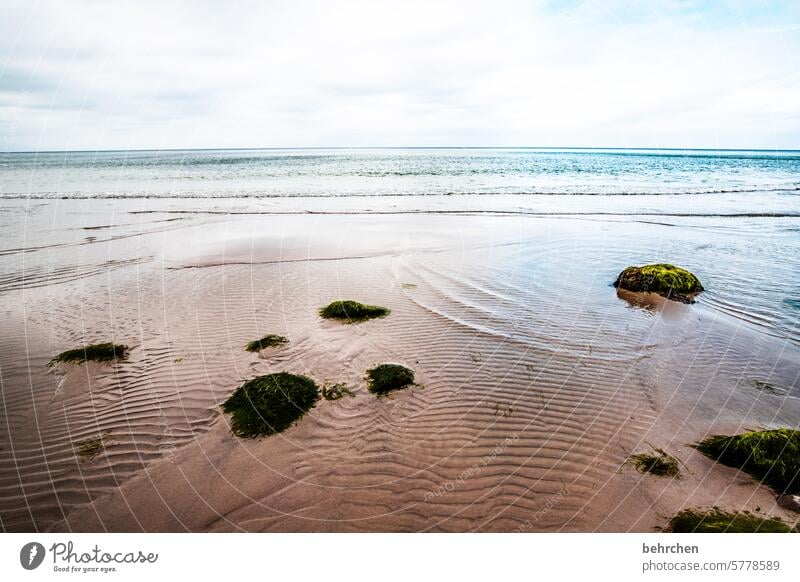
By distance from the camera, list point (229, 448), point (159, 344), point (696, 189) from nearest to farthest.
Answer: point (229, 448) → point (159, 344) → point (696, 189)

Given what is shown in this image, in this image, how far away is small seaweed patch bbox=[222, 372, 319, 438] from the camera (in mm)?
4754

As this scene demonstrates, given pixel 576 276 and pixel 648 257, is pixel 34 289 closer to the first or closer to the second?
pixel 576 276

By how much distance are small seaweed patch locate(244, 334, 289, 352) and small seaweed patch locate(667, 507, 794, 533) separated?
226 inches

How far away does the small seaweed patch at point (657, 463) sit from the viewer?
383 centimetres

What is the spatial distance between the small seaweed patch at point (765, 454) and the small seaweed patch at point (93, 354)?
326 inches

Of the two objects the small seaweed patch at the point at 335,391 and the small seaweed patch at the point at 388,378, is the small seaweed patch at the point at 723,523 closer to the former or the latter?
the small seaweed patch at the point at 388,378

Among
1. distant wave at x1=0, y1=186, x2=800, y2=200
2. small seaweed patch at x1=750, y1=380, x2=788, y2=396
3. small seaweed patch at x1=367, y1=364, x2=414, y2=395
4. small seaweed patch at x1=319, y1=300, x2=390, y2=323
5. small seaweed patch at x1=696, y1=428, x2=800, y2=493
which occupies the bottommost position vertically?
→ small seaweed patch at x1=696, y1=428, x2=800, y2=493

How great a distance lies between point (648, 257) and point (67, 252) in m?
18.6

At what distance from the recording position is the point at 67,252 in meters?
12.9

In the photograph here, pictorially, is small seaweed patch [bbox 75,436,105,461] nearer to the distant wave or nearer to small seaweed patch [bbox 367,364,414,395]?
small seaweed patch [bbox 367,364,414,395]

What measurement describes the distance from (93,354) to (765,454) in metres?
9.11

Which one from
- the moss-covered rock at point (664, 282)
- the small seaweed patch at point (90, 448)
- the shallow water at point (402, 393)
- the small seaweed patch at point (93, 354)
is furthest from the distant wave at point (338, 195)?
the small seaweed patch at point (90, 448)

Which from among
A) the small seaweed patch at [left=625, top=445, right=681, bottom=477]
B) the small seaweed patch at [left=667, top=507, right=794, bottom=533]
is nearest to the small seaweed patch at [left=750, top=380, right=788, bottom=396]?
the small seaweed patch at [left=625, top=445, right=681, bottom=477]
